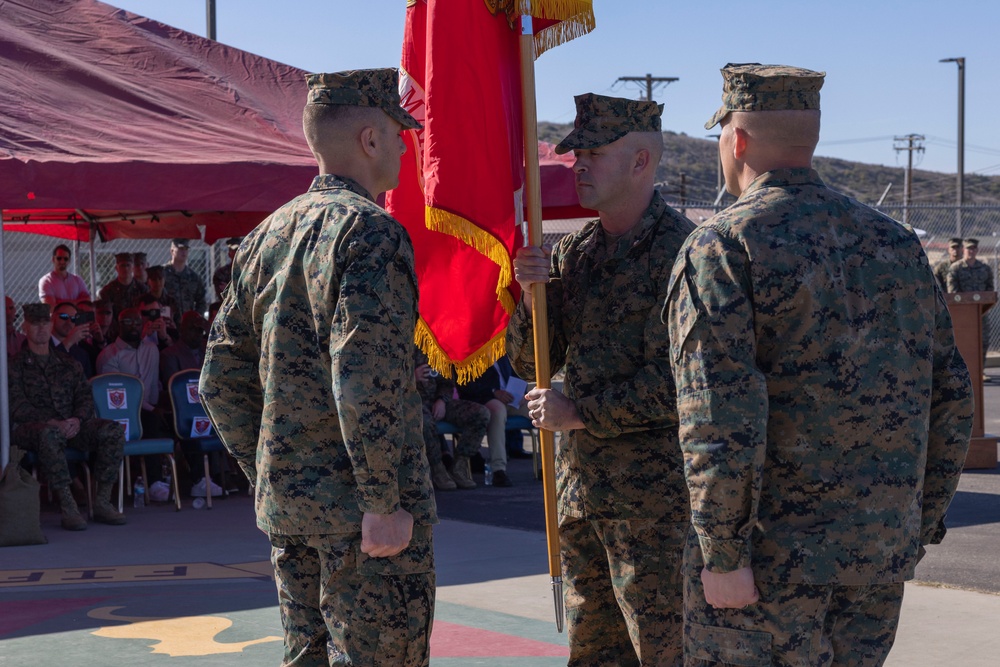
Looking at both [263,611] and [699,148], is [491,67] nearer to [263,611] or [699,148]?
[263,611]

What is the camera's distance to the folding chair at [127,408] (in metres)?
9.62

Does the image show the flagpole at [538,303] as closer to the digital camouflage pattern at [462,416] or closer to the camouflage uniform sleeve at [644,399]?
the camouflage uniform sleeve at [644,399]

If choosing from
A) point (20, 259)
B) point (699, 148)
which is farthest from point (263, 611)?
point (699, 148)

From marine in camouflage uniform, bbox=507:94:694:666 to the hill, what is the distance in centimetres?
8637

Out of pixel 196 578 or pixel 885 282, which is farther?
pixel 196 578

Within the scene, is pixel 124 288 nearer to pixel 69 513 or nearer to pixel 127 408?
pixel 127 408

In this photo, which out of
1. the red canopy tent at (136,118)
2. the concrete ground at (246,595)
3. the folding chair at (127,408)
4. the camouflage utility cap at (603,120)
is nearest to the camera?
the camouflage utility cap at (603,120)

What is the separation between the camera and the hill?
9544 centimetres

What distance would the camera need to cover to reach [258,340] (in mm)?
3551

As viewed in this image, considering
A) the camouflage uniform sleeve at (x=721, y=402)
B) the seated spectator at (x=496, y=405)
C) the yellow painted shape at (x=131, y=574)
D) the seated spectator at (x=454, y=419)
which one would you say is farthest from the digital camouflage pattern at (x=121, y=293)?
the camouflage uniform sleeve at (x=721, y=402)

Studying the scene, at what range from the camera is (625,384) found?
3.73 m

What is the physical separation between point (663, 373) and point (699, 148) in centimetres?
10619

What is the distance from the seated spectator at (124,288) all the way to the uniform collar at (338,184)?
10529 millimetres

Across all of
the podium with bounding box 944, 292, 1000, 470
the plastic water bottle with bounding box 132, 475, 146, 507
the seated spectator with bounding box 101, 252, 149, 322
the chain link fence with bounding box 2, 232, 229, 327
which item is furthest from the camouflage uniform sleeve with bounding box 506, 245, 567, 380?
the chain link fence with bounding box 2, 232, 229, 327
